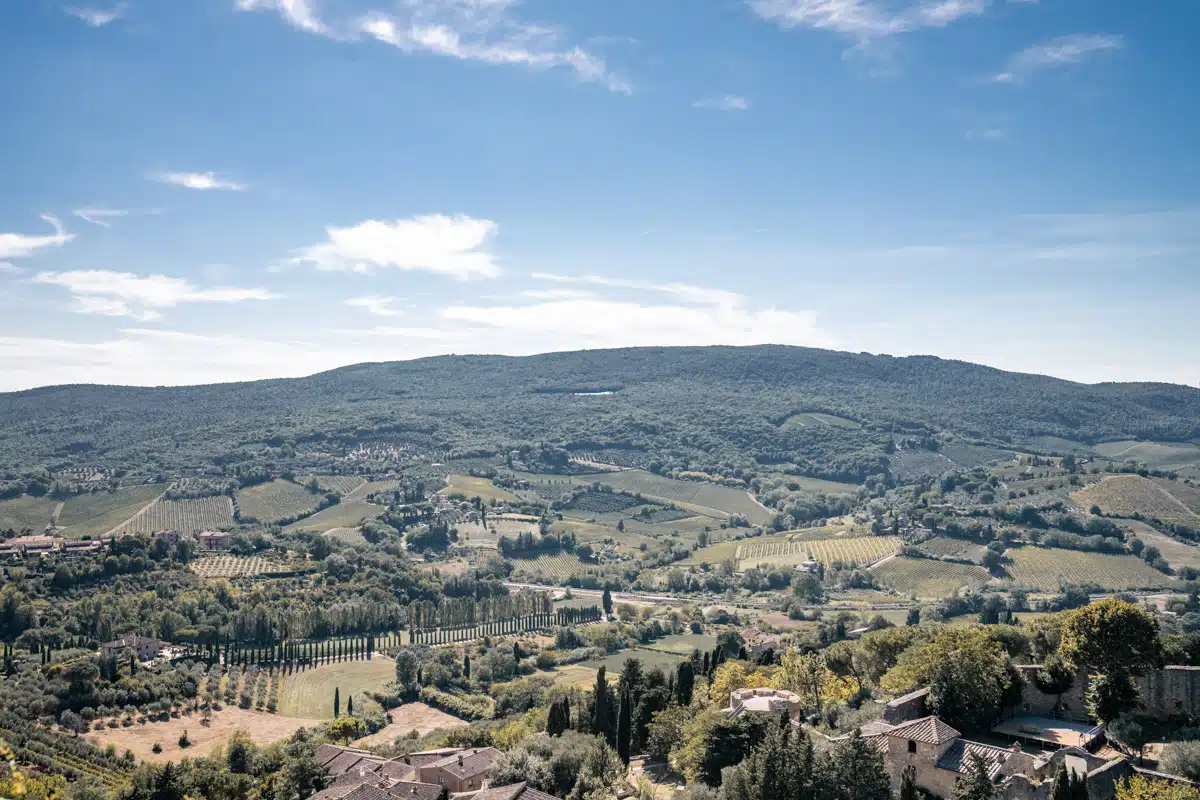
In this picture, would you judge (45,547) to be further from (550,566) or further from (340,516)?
(550,566)

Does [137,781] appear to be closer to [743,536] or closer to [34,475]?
[743,536]

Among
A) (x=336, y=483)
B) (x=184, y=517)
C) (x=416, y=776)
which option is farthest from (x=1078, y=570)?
(x=184, y=517)

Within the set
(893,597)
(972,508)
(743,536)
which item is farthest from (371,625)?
(972,508)

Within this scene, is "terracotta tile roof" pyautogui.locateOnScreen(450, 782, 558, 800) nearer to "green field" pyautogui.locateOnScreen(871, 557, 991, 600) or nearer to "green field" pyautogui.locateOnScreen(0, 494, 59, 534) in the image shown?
"green field" pyautogui.locateOnScreen(871, 557, 991, 600)

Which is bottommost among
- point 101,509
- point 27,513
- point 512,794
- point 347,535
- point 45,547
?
point 347,535

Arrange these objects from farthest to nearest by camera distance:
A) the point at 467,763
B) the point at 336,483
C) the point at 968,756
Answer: the point at 336,483 < the point at 467,763 < the point at 968,756

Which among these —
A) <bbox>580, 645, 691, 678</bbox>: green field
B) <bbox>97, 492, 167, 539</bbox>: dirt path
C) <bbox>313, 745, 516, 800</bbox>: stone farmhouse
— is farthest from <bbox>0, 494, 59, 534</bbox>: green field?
<bbox>313, 745, 516, 800</bbox>: stone farmhouse

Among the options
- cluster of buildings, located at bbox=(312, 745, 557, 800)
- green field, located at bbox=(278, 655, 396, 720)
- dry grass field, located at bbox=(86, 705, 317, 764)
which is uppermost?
cluster of buildings, located at bbox=(312, 745, 557, 800)
